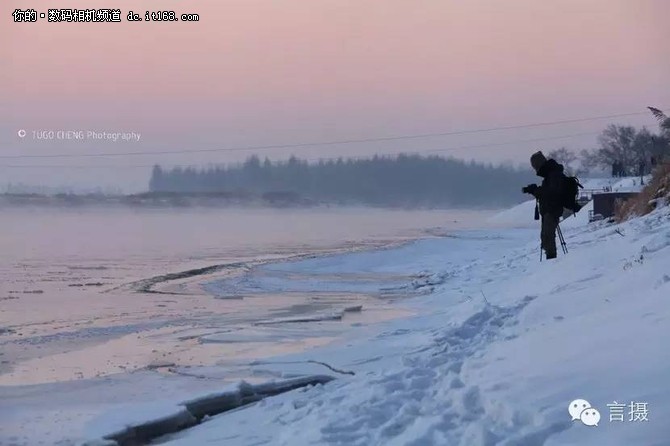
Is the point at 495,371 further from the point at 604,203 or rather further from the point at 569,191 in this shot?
the point at 604,203

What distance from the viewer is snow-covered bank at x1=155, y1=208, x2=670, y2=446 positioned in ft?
13.8

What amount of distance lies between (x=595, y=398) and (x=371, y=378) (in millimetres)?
2769

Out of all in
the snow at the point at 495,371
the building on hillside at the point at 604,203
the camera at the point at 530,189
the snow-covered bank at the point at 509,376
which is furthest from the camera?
the building on hillside at the point at 604,203

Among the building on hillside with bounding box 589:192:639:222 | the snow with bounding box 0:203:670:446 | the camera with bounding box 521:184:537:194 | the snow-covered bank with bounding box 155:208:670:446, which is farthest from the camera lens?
the building on hillside with bounding box 589:192:639:222

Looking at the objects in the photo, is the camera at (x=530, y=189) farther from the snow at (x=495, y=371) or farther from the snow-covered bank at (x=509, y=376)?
the snow-covered bank at (x=509, y=376)

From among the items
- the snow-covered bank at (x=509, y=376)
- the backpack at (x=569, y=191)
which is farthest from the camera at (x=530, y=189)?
the snow-covered bank at (x=509, y=376)

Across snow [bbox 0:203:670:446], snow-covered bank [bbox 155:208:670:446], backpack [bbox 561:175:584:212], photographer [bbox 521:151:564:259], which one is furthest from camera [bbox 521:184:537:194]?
snow-covered bank [bbox 155:208:670:446]

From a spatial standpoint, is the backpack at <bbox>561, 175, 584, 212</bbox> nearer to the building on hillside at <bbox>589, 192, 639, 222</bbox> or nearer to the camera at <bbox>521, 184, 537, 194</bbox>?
the camera at <bbox>521, 184, 537, 194</bbox>

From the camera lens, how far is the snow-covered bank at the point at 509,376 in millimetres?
4199

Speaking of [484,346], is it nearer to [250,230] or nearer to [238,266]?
[238,266]

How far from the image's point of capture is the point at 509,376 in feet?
17.4

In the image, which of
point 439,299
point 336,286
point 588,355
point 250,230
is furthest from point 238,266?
point 250,230

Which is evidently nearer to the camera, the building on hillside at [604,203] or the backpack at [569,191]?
the backpack at [569,191]

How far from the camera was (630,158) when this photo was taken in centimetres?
8481
